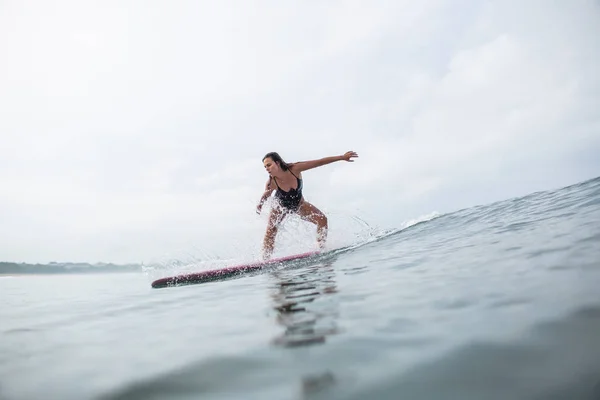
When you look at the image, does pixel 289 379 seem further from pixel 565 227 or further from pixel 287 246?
pixel 287 246

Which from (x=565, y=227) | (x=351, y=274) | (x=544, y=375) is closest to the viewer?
(x=544, y=375)

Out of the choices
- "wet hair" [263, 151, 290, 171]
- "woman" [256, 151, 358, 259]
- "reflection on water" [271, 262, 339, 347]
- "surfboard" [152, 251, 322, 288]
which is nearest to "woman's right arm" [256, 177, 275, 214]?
"woman" [256, 151, 358, 259]

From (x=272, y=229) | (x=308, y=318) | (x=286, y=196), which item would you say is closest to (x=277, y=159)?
(x=286, y=196)

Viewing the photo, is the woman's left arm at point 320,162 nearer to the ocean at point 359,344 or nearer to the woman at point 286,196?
the woman at point 286,196

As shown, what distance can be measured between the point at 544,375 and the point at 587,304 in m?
0.83

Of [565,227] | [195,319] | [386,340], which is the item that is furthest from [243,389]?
[565,227]

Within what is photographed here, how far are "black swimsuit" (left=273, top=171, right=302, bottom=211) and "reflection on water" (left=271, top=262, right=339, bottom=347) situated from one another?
4.09 meters

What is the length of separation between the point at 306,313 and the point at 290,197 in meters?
5.43

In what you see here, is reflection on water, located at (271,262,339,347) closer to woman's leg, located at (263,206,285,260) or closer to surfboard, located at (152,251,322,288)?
surfboard, located at (152,251,322,288)

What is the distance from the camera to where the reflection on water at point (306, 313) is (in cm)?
183

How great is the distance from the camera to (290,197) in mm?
7727

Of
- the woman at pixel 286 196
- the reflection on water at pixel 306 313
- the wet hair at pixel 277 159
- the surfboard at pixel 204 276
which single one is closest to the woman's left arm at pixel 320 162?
the woman at pixel 286 196

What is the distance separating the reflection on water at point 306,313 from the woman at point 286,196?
3.95 meters

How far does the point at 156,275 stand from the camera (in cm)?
750
